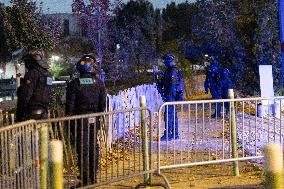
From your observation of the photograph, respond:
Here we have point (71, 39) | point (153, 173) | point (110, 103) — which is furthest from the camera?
point (71, 39)

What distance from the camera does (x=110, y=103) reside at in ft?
48.2

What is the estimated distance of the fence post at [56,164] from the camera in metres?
5.08

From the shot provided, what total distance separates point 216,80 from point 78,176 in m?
11.5

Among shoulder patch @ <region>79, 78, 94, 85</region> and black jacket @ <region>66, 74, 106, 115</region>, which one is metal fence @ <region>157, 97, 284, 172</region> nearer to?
black jacket @ <region>66, 74, 106, 115</region>

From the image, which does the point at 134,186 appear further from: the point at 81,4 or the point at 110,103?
the point at 81,4

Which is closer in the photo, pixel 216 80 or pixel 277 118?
pixel 277 118

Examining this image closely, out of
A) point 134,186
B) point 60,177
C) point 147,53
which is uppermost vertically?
point 147,53

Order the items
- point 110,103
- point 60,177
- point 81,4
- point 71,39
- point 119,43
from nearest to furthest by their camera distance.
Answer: point 60,177 < point 110,103 < point 81,4 < point 119,43 < point 71,39

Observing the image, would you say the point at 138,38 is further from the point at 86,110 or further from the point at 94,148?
the point at 94,148

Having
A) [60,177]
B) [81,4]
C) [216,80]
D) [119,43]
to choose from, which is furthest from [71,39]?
[60,177]

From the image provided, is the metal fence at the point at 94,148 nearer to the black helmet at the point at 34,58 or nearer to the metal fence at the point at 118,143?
the metal fence at the point at 118,143

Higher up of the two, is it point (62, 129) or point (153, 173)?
point (62, 129)

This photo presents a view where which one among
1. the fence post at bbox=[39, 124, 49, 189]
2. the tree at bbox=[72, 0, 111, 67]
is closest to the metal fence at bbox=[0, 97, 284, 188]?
the fence post at bbox=[39, 124, 49, 189]

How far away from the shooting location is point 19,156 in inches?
267
